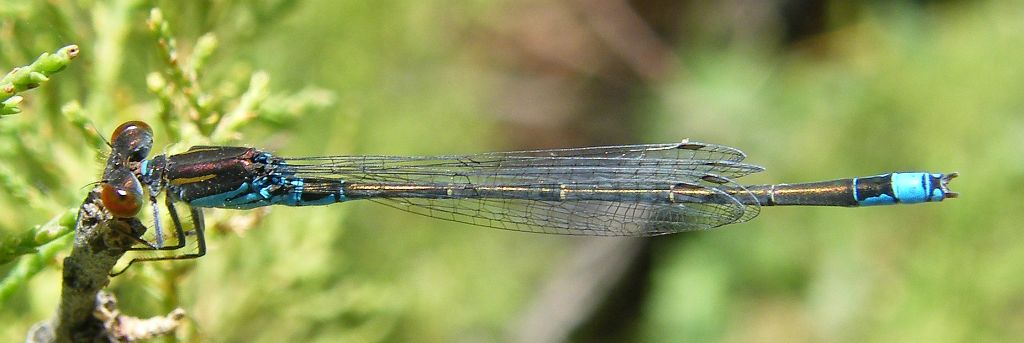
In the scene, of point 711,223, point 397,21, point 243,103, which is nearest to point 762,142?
point 397,21

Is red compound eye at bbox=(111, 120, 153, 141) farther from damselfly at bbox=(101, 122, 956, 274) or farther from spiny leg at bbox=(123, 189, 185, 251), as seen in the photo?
damselfly at bbox=(101, 122, 956, 274)

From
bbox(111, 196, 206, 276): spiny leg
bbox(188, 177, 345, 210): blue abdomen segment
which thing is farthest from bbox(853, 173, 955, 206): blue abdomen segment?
bbox(111, 196, 206, 276): spiny leg

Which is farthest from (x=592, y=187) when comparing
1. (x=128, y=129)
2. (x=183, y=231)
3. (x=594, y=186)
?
(x=128, y=129)

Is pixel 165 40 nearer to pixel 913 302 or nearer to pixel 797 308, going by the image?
pixel 913 302

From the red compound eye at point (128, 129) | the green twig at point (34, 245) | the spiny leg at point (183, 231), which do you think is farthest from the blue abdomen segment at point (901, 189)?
the green twig at point (34, 245)

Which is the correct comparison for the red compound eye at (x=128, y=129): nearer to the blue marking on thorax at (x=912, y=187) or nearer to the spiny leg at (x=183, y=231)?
the spiny leg at (x=183, y=231)

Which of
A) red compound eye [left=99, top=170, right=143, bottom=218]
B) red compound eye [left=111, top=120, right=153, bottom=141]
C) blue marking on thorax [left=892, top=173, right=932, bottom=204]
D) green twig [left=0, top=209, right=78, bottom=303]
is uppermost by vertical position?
red compound eye [left=111, top=120, right=153, bottom=141]
